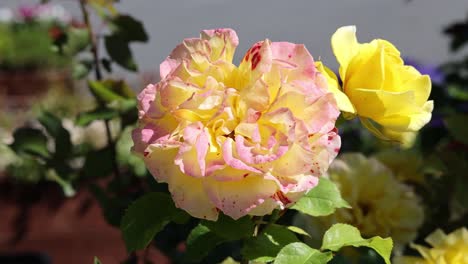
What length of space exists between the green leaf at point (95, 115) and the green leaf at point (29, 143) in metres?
0.09

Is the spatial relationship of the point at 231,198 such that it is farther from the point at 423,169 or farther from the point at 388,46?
the point at 423,169

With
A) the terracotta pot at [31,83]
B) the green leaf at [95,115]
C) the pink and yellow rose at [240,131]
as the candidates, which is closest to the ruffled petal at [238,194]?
the pink and yellow rose at [240,131]

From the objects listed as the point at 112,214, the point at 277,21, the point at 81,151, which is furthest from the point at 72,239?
the point at 277,21

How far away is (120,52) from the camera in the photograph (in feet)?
2.90

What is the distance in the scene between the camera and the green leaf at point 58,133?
880 mm

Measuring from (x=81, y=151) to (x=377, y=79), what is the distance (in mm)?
519

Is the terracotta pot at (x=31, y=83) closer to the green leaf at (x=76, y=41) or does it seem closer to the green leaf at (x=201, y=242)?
the green leaf at (x=76, y=41)

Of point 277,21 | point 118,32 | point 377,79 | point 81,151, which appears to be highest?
point 377,79

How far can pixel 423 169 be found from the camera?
2.94ft

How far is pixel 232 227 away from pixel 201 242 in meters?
0.05

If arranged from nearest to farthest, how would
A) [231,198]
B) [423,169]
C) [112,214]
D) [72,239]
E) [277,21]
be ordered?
[231,198]
[112,214]
[423,169]
[72,239]
[277,21]

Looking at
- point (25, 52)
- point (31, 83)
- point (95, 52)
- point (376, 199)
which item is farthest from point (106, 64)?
point (25, 52)

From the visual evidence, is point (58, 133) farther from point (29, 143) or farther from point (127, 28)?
point (127, 28)

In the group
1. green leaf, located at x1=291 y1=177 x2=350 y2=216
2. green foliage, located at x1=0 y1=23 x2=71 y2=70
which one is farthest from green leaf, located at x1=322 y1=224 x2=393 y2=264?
green foliage, located at x1=0 y1=23 x2=71 y2=70
